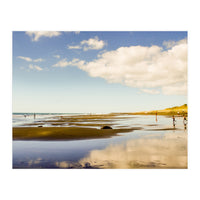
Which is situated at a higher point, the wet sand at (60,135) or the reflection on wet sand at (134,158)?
→ the reflection on wet sand at (134,158)

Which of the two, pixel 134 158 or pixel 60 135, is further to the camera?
pixel 60 135

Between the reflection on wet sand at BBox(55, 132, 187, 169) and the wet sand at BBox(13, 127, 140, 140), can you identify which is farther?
the wet sand at BBox(13, 127, 140, 140)

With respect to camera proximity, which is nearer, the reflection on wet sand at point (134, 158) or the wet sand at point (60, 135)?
the reflection on wet sand at point (134, 158)

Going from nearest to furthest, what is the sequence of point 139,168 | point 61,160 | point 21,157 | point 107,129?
point 139,168 < point 61,160 < point 21,157 < point 107,129

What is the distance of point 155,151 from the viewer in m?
12.7

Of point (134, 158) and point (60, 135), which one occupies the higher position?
point (134, 158)

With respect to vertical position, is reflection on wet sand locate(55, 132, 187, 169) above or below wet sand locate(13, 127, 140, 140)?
above
